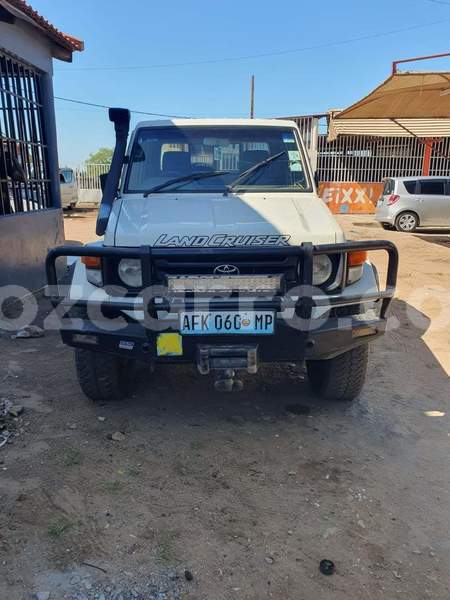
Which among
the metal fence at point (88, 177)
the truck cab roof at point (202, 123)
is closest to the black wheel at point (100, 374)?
the truck cab roof at point (202, 123)

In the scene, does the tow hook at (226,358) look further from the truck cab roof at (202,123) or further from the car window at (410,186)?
the car window at (410,186)

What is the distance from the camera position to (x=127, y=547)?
7.58ft

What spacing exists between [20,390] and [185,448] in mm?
1590

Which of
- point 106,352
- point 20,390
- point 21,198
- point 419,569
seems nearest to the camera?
point 419,569

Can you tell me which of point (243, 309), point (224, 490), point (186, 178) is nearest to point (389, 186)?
point (186, 178)

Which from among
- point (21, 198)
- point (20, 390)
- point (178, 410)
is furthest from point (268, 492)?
point (21, 198)

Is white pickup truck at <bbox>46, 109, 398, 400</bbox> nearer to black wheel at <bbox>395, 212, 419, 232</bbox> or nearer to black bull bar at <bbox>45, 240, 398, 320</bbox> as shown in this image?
black bull bar at <bbox>45, 240, 398, 320</bbox>

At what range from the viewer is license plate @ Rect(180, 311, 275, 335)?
114 inches

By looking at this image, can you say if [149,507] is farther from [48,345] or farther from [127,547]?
[48,345]

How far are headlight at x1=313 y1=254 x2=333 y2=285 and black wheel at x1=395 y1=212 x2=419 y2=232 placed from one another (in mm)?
12428

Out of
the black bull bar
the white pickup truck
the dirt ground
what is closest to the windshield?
the white pickup truck

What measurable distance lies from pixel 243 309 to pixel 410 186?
1313cm

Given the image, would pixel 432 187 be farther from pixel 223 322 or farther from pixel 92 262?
pixel 92 262

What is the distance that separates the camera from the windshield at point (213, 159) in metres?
3.91
